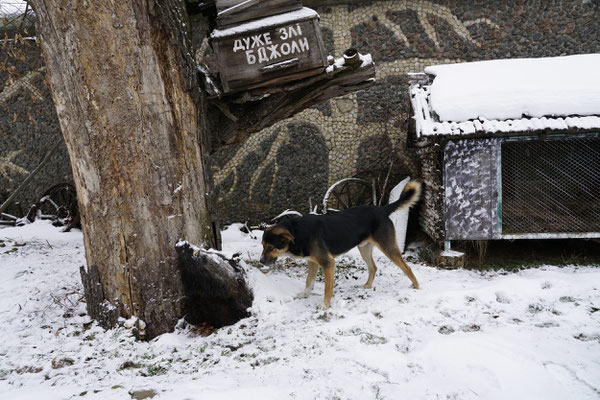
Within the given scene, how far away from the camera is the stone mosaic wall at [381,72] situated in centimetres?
877

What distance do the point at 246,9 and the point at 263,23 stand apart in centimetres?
23

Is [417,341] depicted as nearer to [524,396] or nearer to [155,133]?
[524,396]

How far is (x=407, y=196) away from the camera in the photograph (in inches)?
195

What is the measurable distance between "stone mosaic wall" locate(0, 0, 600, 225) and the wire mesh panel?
2.43m

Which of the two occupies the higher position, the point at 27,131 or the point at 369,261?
the point at 27,131

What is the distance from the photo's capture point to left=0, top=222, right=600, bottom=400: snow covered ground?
2588 mm

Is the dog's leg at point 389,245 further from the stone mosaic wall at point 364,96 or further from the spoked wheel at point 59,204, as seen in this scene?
the spoked wheel at point 59,204

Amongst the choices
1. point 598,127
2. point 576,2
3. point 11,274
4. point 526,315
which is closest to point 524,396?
point 526,315

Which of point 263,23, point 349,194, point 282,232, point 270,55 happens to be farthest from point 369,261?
point 349,194

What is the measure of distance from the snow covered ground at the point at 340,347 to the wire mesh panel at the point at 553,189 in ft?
3.74

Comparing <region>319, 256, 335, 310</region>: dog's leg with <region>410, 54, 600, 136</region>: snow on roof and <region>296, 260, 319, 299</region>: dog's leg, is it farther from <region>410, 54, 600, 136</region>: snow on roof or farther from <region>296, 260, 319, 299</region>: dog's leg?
<region>410, 54, 600, 136</region>: snow on roof

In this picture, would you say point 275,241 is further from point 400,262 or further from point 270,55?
point 270,55

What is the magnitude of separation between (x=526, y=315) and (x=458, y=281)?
1429mm

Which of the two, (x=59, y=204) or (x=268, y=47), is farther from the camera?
(x=59, y=204)
